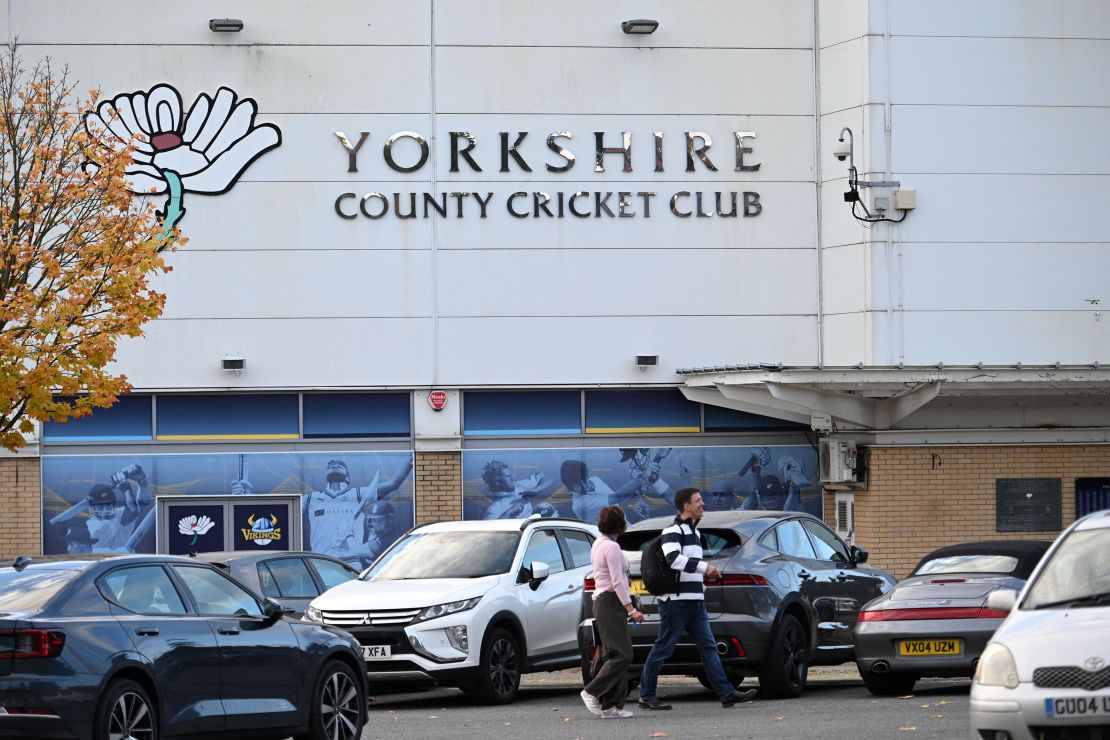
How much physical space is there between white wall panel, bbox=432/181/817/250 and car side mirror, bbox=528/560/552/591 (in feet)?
31.4

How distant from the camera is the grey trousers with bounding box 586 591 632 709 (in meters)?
13.3

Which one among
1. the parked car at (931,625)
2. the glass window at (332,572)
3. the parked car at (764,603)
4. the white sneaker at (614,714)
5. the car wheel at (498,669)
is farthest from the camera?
the glass window at (332,572)

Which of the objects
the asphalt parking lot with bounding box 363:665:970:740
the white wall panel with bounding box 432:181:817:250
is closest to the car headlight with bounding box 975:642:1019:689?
the asphalt parking lot with bounding box 363:665:970:740

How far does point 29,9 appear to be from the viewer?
24328mm

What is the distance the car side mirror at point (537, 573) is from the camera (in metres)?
15.5

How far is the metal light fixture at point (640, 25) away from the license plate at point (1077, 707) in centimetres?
1770

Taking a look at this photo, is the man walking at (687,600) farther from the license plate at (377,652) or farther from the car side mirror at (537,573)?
the license plate at (377,652)

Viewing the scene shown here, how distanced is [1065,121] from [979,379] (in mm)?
4470

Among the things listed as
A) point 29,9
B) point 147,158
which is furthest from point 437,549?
point 29,9

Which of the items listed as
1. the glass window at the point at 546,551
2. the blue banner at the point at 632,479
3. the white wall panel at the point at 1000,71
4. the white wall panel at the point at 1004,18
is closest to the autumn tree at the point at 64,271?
the glass window at the point at 546,551

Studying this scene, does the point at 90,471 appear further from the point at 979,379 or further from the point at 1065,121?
the point at 1065,121

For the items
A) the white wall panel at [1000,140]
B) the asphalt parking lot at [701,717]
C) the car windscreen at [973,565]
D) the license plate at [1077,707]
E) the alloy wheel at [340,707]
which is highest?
the white wall panel at [1000,140]

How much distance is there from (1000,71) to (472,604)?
13.2 metres

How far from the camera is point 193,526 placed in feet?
79.7
